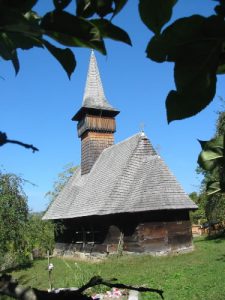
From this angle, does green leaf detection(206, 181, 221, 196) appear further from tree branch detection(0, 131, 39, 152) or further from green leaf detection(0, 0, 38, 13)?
green leaf detection(0, 0, 38, 13)

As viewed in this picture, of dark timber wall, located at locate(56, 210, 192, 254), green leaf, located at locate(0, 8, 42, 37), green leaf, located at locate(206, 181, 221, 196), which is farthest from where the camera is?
dark timber wall, located at locate(56, 210, 192, 254)

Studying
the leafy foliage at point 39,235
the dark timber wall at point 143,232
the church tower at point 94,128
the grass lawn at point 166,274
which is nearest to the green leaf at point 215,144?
the grass lawn at point 166,274

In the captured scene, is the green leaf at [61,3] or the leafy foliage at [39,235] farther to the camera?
the leafy foliage at [39,235]

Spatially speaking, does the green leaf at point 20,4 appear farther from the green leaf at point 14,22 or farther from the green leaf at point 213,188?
the green leaf at point 213,188

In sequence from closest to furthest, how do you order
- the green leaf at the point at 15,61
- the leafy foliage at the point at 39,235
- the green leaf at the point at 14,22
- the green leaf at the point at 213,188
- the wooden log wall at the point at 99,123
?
the green leaf at the point at 14,22
the green leaf at the point at 15,61
the green leaf at the point at 213,188
the leafy foliage at the point at 39,235
the wooden log wall at the point at 99,123

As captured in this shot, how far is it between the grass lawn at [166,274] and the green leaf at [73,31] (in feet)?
31.5

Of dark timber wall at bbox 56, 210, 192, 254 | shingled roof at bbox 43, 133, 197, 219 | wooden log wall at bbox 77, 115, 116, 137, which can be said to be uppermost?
wooden log wall at bbox 77, 115, 116, 137

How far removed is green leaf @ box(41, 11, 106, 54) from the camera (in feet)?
1.58

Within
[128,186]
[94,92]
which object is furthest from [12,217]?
[94,92]

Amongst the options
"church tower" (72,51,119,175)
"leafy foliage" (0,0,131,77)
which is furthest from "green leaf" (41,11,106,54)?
"church tower" (72,51,119,175)

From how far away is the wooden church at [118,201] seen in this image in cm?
1764

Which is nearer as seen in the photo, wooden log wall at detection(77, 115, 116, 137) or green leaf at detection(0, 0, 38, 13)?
green leaf at detection(0, 0, 38, 13)

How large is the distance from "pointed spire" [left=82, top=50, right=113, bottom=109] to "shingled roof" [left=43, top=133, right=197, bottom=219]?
11.4ft

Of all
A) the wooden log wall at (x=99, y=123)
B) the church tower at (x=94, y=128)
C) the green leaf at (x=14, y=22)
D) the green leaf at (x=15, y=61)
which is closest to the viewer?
the green leaf at (x=14, y=22)
